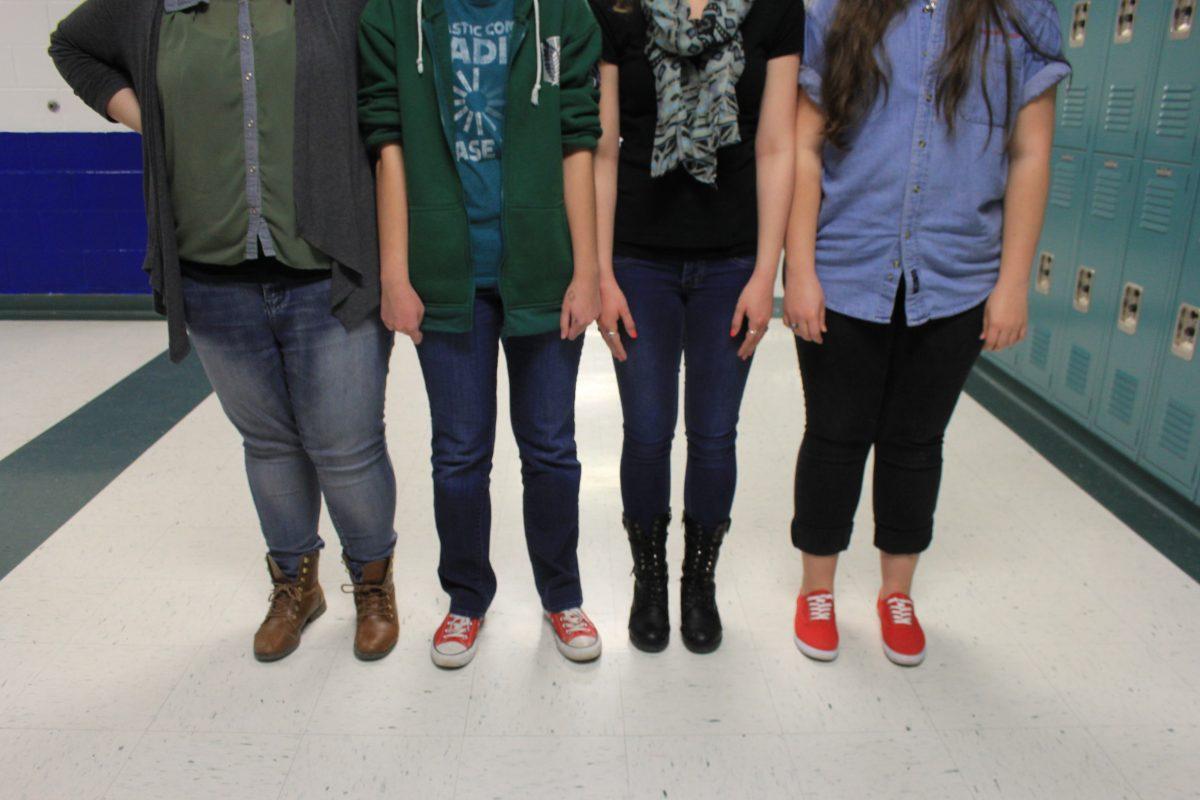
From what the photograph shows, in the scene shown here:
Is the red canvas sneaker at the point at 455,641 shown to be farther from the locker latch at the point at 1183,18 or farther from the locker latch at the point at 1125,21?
the locker latch at the point at 1125,21

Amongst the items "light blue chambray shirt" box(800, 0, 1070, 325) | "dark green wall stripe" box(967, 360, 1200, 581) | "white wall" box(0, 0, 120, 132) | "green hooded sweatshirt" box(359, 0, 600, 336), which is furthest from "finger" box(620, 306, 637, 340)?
"white wall" box(0, 0, 120, 132)

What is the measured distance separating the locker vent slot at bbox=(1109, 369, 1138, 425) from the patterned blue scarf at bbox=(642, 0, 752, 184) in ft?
5.93

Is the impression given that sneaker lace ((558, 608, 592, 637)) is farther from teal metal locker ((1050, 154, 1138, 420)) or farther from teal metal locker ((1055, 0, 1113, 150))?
teal metal locker ((1055, 0, 1113, 150))

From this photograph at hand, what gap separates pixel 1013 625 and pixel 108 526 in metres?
2.09

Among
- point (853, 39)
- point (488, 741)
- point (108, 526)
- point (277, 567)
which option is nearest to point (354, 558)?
point (277, 567)

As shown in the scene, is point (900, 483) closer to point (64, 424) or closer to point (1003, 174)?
point (1003, 174)

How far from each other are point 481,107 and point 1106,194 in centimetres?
219

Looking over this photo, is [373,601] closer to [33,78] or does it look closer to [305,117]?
[305,117]

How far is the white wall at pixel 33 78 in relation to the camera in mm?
3971

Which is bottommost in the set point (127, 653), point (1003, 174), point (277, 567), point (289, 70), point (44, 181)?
point (127, 653)

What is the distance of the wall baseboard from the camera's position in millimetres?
4238

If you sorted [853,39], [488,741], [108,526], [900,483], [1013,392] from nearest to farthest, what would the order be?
[853,39]
[488,741]
[900,483]
[108,526]
[1013,392]

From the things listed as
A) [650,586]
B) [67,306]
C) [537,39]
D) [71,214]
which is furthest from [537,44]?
[67,306]

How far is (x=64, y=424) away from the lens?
9.87 ft
